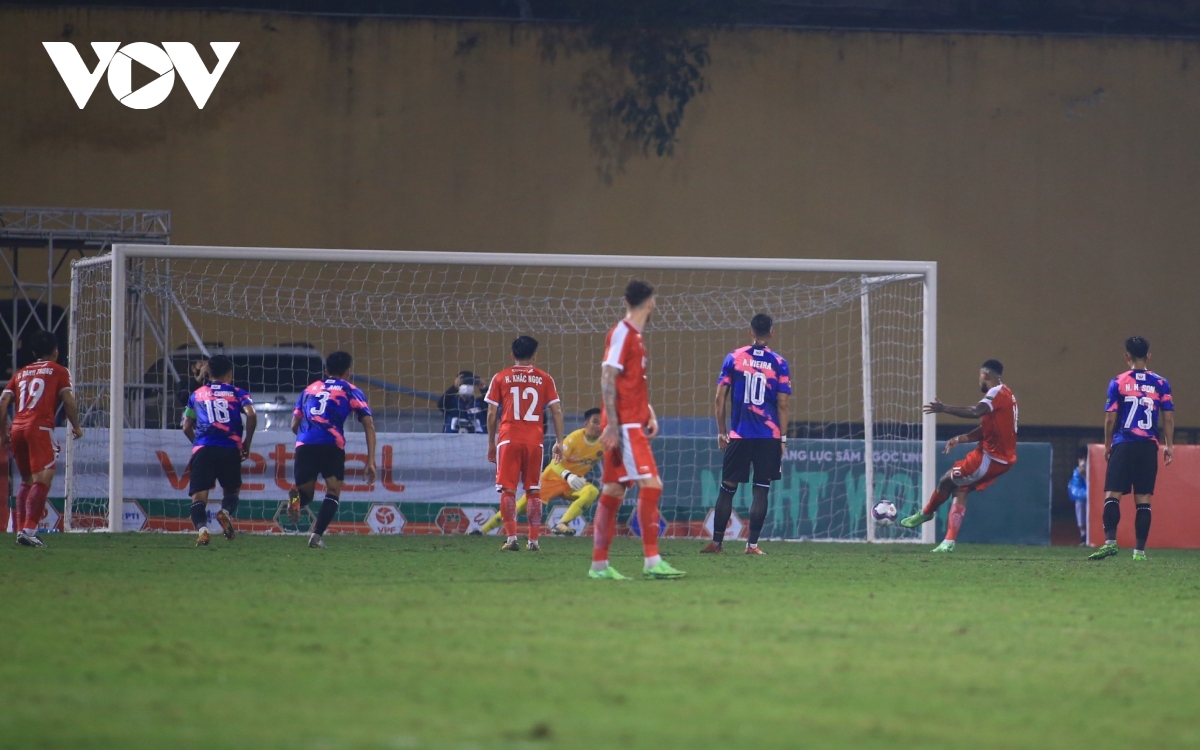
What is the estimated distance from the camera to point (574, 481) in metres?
15.3

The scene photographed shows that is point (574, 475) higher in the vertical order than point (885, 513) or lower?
higher

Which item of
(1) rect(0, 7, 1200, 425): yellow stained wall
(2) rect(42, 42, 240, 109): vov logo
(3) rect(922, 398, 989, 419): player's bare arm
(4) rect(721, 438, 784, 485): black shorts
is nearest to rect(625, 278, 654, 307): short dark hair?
(4) rect(721, 438, 784, 485): black shorts

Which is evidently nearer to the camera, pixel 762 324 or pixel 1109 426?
pixel 762 324

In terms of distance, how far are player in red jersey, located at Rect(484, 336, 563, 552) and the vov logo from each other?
45.2 feet

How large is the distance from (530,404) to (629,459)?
337 cm

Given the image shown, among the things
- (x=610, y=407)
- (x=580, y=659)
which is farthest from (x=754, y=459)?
(x=580, y=659)

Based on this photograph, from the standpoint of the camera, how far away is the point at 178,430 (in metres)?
15.7

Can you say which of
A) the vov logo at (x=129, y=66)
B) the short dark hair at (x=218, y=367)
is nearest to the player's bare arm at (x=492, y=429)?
the short dark hair at (x=218, y=367)

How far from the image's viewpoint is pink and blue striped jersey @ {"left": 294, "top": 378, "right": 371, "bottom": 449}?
492 inches

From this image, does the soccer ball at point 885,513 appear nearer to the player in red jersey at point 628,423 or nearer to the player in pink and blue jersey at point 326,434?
the player in pink and blue jersey at point 326,434

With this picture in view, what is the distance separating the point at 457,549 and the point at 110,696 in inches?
314

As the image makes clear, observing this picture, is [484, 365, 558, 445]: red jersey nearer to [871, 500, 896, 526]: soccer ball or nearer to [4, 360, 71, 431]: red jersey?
[4, 360, 71, 431]: red jersey

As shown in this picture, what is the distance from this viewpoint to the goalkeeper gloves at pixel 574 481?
15.3m

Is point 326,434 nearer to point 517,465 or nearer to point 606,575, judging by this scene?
point 517,465
